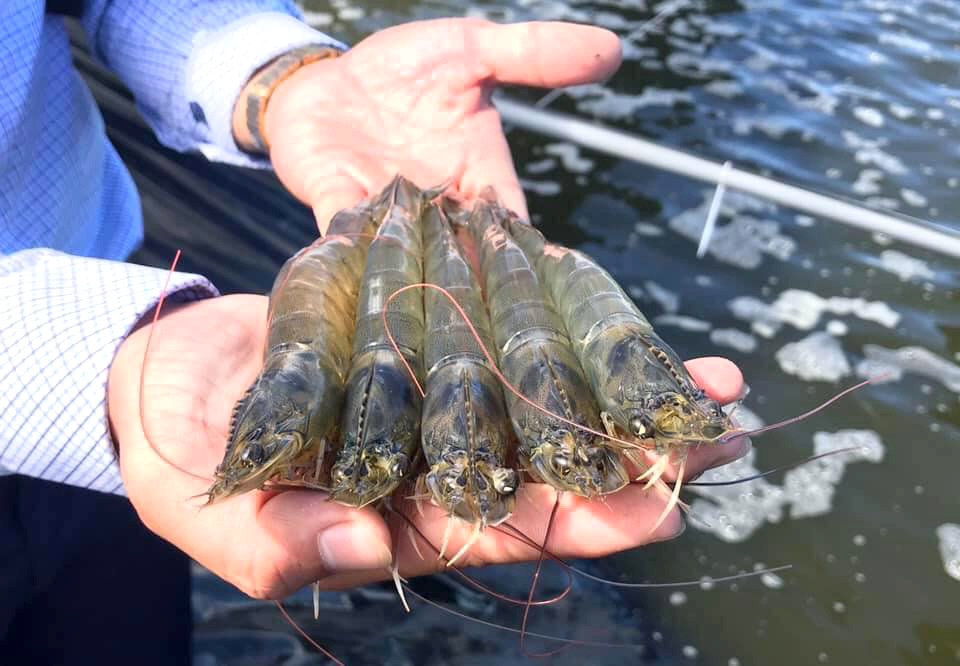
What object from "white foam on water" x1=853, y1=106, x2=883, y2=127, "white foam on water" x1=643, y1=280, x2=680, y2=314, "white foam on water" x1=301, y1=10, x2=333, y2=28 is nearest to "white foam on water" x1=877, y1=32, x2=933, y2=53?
"white foam on water" x1=853, y1=106, x2=883, y2=127

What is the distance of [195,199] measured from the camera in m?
4.86

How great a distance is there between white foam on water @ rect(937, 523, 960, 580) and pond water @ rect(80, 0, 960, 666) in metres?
0.01

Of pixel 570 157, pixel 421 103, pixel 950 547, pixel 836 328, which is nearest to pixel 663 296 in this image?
pixel 836 328

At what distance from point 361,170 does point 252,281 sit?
4.58 ft

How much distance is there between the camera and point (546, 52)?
3.87m

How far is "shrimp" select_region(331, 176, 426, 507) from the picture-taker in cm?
238

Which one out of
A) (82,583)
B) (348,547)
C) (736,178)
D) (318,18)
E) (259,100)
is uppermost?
(259,100)

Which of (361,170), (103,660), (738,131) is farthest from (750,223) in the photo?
(103,660)

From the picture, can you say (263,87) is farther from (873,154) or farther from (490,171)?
(873,154)

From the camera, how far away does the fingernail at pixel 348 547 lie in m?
1.99

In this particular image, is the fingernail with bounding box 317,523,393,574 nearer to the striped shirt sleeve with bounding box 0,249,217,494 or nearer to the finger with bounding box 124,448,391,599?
the finger with bounding box 124,448,391,599

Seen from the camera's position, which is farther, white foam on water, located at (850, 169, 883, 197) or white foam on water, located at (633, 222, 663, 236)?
white foam on water, located at (850, 169, 883, 197)

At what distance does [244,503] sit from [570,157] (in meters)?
6.12

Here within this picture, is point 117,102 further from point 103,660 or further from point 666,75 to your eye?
point 666,75
